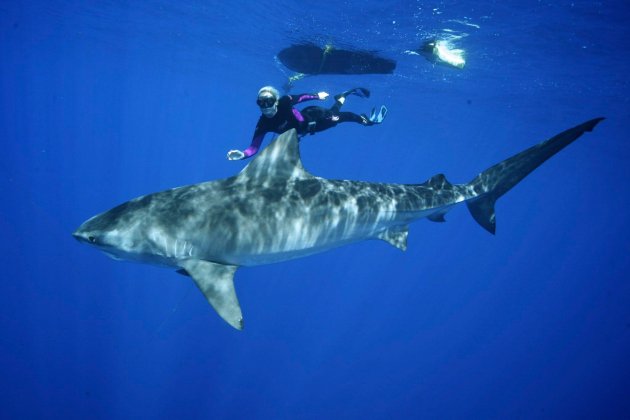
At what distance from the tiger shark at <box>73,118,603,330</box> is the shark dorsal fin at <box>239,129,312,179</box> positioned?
0.06 ft

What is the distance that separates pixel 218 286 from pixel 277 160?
2.48m

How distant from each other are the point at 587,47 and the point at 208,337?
25.8 m

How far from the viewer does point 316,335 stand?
29.9 metres

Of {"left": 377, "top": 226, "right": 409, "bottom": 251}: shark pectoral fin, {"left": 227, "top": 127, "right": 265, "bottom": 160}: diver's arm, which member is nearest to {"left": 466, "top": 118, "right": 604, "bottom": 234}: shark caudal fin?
{"left": 377, "top": 226, "right": 409, "bottom": 251}: shark pectoral fin

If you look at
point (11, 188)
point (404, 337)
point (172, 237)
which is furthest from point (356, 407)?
Result: point (11, 188)

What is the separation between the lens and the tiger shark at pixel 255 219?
5570mm

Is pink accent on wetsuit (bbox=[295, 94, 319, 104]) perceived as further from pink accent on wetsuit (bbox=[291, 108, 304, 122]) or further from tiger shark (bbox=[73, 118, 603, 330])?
tiger shark (bbox=[73, 118, 603, 330])

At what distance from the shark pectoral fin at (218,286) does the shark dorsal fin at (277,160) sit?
176 cm

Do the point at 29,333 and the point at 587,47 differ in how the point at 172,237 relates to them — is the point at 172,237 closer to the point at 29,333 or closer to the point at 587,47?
the point at 587,47

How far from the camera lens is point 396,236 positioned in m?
8.01

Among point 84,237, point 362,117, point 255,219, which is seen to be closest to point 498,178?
point 255,219

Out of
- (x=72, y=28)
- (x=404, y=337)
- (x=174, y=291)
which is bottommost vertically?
(x=404, y=337)

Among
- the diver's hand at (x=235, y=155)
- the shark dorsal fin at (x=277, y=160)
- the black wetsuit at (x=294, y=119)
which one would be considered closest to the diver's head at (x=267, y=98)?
the black wetsuit at (x=294, y=119)

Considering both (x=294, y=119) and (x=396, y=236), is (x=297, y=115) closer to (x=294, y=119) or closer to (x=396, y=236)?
(x=294, y=119)
